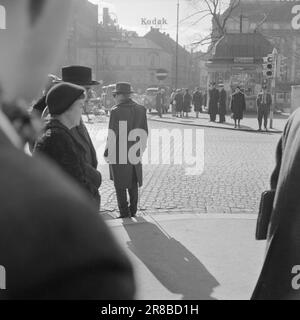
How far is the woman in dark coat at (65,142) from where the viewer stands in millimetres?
3176

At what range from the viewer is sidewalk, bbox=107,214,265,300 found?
4069mm

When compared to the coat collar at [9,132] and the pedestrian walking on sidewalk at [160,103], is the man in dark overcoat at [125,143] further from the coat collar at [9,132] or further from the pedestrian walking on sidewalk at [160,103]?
the pedestrian walking on sidewalk at [160,103]

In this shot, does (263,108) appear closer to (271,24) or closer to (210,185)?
(210,185)

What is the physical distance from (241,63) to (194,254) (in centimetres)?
2564

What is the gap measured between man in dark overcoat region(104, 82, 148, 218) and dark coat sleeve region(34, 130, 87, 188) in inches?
120

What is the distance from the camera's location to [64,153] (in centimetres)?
321

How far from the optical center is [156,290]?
4.04 metres

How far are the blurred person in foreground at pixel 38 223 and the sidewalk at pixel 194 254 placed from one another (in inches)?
117

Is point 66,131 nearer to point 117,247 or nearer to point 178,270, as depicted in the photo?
point 178,270

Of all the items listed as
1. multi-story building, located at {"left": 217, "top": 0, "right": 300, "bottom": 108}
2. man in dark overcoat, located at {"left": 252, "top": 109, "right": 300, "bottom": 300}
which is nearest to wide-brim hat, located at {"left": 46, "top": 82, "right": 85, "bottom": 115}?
man in dark overcoat, located at {"left": 252, "top": 109, "right": 300, "bottom": 300}

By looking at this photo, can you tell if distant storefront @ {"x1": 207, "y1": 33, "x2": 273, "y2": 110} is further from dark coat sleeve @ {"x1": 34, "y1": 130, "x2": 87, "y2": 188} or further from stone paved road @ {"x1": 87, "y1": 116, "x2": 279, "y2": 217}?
dark coat sleeve @ {"x1": 34, "y1": 130, "x2": 87, "y2": 188}

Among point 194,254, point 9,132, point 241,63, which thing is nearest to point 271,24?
point 241,63

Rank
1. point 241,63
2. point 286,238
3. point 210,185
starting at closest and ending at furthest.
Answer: point 286,238
point 210,185
point 241,63
